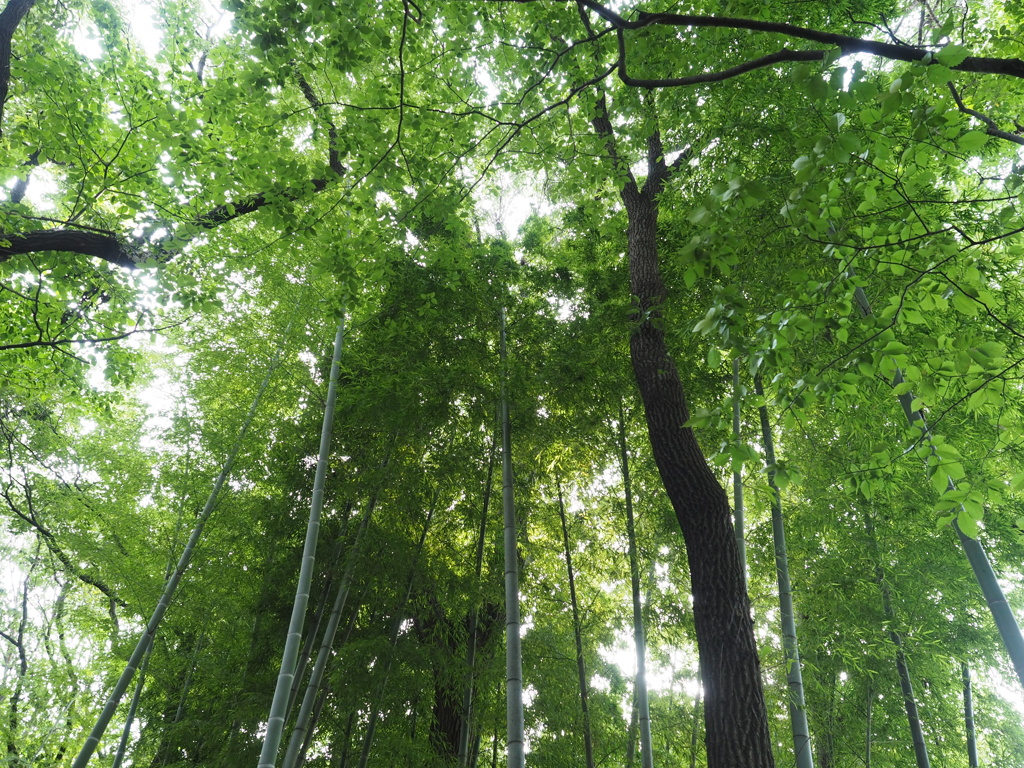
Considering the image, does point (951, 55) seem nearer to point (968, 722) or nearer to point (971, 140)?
point (971, 140)

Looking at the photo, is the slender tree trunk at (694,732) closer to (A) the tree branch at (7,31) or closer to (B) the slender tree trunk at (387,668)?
(B) the slender tree trunk at (387,668)

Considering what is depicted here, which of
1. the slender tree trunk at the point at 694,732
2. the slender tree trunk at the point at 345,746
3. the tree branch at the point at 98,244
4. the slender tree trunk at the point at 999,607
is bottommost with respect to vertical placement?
the slender tree trunk at the point at 345,746

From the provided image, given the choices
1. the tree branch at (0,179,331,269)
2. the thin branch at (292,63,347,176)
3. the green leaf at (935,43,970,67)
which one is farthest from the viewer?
the tree branch at (0,179,331,269)

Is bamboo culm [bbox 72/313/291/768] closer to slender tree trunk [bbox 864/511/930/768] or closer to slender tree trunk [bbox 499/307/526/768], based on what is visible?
slender tree trunk [bbox 499/307/526/768]

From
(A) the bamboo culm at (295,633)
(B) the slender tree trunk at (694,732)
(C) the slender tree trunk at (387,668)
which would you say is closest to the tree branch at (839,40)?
(A) the bamboo culm at (295,633)

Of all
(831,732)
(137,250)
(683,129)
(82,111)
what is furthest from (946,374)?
(831,732)

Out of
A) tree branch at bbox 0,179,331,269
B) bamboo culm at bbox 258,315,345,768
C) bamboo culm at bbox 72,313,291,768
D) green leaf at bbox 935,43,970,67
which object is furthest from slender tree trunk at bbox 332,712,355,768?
green leaf at bbox 935,43,970,67

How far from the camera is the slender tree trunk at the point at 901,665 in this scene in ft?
14.0

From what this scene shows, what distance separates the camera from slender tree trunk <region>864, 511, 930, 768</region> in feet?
14.0

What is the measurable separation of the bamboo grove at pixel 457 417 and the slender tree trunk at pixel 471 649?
2.7 inches

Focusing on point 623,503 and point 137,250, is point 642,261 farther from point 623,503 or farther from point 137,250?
point 137,250

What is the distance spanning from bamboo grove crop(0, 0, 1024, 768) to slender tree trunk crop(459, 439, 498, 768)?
0.07 meters

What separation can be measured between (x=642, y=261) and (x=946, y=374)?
2.51 meters

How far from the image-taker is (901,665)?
445 cm
